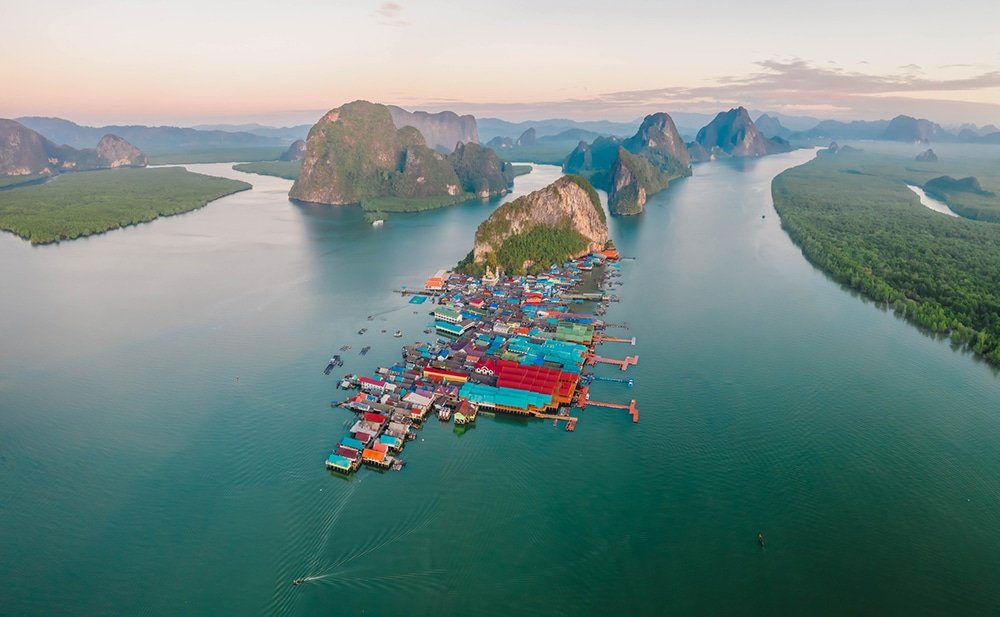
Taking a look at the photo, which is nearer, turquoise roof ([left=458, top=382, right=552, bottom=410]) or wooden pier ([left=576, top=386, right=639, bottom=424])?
wooden pier ([left=576, top=386, right=639, bottom=424])

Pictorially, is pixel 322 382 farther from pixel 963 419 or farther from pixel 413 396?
pixel 963 419

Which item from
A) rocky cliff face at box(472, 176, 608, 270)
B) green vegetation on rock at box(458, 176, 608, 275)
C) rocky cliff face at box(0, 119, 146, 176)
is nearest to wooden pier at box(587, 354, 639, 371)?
green vegetation on rock at box(458, 176, 608, 275)

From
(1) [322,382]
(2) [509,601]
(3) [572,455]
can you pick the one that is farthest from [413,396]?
(2) [509,601]

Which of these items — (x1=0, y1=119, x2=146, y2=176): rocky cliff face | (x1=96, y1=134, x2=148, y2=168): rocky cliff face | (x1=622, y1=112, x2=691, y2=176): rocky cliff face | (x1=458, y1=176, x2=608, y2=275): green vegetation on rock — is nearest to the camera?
(x1=458, y1=176, x2=608, y2=275): green vegetation on rock

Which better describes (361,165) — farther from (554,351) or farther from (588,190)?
(554,351)

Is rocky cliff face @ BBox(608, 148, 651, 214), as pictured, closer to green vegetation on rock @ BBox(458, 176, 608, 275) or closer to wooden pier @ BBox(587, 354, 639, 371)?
green vegetation on rock @ BBox(458, 176, 608, 275)

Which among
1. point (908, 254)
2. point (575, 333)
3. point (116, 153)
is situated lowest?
point (908, 254)

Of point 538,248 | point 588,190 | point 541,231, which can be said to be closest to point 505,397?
point 538,248
